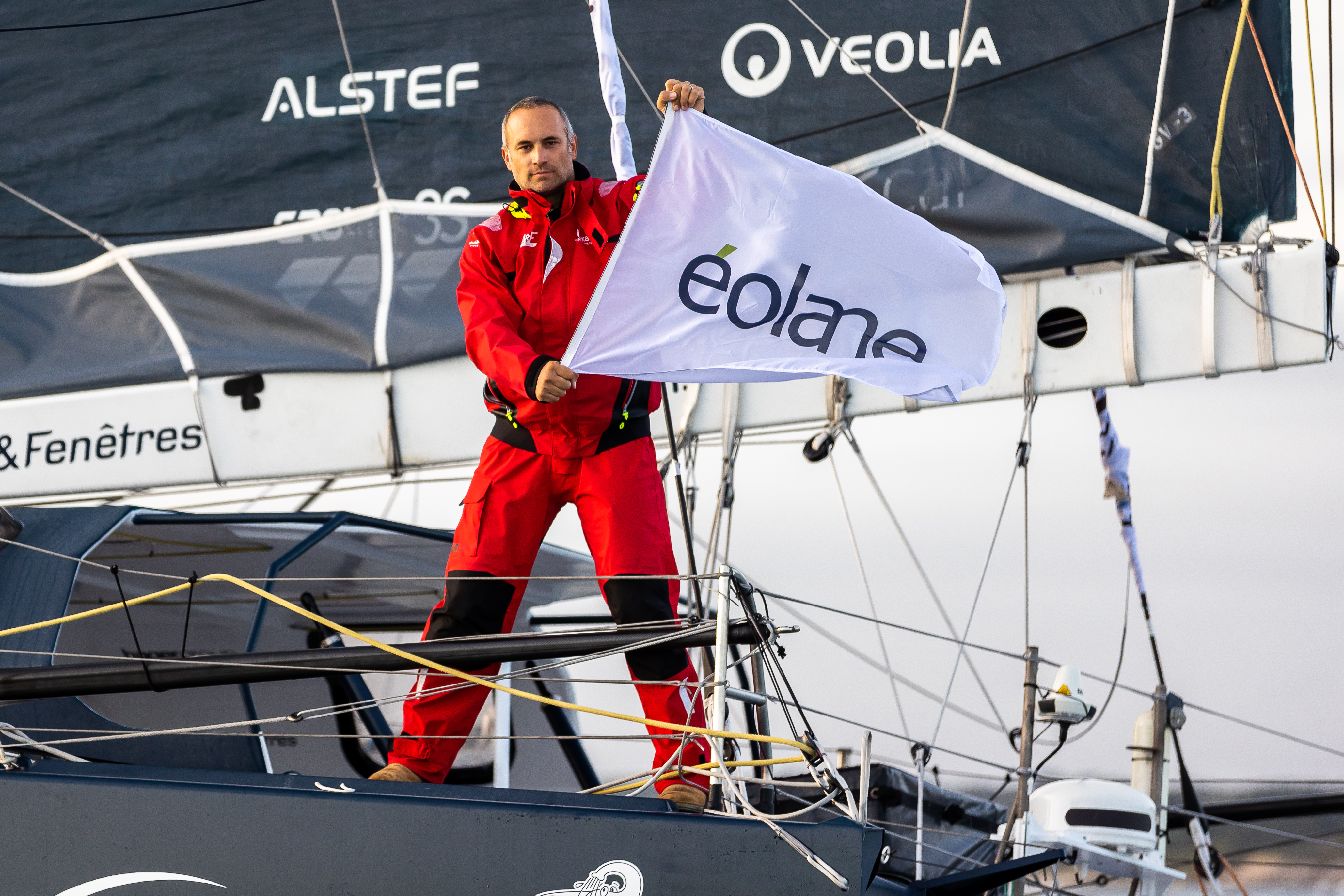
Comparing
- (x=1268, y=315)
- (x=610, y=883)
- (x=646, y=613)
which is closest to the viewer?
(x=610, y=883)

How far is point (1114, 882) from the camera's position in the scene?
368cm

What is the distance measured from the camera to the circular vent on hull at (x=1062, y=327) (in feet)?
13.0

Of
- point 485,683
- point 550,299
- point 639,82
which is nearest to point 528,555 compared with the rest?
point 485,683

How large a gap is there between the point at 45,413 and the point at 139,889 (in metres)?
2.86

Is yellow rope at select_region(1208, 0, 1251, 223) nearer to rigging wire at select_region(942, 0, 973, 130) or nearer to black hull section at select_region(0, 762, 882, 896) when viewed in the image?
rigging wire at select_region(942, 0, 973, 130)

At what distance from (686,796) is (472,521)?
651 millimetres

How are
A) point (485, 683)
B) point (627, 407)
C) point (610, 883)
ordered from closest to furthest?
point (610, 883) → point (485, 683) → point (627, 407)

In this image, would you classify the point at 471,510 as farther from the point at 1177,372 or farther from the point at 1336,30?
the point at 1336,30

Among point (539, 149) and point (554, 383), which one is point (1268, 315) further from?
point (554, 383)

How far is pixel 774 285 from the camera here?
247 centimetres

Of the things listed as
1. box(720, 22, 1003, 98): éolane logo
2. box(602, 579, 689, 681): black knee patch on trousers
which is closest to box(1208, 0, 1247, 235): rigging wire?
box(720, 22, 1003, 98): éolane logo

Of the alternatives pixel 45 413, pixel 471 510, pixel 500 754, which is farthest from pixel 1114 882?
pixel 45 413

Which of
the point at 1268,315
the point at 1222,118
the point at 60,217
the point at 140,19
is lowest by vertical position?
the point at 1268,315

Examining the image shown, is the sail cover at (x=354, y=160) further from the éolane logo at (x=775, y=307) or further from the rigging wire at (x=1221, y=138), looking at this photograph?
the éolane logo at (x=775, y=307)
